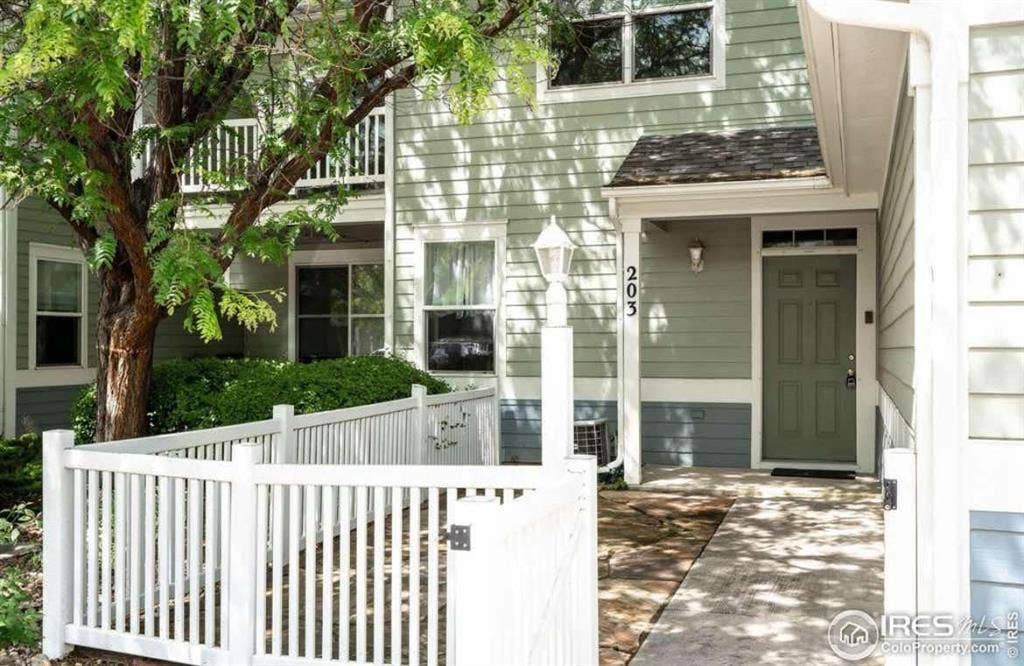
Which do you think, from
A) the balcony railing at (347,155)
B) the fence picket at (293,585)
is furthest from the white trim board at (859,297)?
the fence picket at (293,585)

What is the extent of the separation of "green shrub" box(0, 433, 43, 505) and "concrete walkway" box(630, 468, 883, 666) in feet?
18.2

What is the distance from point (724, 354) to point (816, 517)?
257 cm

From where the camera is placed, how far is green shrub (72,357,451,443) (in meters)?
7.04

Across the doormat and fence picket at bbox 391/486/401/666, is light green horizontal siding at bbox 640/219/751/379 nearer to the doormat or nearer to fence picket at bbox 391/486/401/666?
the doormat

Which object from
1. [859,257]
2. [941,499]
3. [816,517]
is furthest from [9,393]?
[941,499]

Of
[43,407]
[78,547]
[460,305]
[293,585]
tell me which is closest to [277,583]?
[293,585]

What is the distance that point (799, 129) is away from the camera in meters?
8.55

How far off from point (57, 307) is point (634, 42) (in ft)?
23.9

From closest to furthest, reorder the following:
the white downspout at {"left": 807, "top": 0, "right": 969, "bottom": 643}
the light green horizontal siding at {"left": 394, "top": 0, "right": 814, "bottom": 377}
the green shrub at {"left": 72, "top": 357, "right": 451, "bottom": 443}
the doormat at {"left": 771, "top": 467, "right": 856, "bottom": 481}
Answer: the white downspout at {"left": 807, "top": 0, "right": 969, "bottom": 643}, the green shrub at {"left": 72, "top": 357, "right": 451, "bottom": 443}, the doormat at {"left": 771, "top": 467, "right": 856, "bottom": 481}, the light green horizontal siding at {"left": 394, "top": 0, "right": 814, "bottom": 377}

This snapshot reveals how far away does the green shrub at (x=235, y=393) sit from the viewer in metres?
7.04

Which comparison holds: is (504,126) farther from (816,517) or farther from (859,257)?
(816,517)

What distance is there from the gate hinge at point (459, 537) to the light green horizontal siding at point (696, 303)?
22.2 feet

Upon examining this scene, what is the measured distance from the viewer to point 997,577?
290 centimetres

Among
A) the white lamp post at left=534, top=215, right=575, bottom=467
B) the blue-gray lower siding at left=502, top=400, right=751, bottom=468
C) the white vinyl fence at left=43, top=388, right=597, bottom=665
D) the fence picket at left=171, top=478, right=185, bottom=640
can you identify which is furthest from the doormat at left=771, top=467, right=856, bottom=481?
the fence picket at left=171, top=478, right=185, bottom=640
